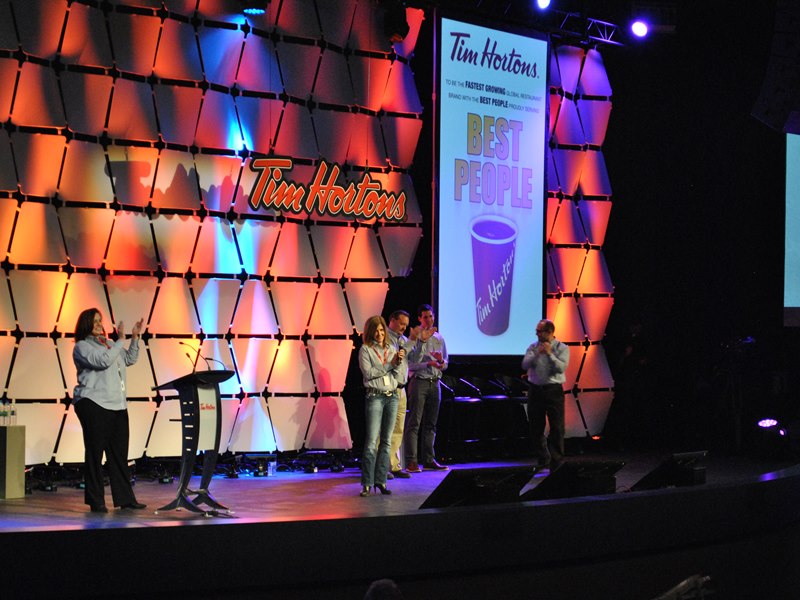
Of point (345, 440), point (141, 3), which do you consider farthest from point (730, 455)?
point (141, 3)

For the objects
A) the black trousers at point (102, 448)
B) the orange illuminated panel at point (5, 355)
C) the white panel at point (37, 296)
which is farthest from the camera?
the white panel at point (37, 296)

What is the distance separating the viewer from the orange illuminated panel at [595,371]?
12.8 m

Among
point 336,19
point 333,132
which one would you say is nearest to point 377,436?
point 333,132

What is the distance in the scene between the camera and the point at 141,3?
954 cm

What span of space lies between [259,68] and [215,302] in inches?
91.9

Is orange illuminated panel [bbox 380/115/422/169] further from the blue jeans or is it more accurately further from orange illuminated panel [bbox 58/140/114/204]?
the blue jeans

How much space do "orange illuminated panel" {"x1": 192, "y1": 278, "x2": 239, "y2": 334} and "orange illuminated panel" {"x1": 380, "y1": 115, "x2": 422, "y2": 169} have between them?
2244 mm

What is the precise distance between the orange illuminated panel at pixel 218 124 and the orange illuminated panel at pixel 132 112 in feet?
1.60

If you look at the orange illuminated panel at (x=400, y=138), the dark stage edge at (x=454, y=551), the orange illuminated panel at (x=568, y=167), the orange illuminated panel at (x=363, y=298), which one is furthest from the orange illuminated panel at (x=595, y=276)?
A: the dark stage edge at (x=454, y=551)

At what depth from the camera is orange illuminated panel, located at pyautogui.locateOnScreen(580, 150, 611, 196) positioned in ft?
42.5

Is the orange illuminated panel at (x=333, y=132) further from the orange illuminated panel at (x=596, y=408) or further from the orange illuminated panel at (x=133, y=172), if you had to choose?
the orange illuminated panel at (x=596, y=408)

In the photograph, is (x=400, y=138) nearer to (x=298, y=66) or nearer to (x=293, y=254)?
(x=298, y=66)

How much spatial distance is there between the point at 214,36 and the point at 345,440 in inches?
165

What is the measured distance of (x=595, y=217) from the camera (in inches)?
511
